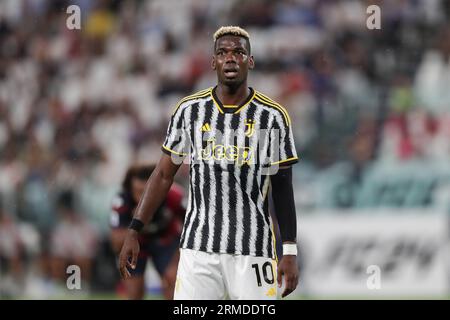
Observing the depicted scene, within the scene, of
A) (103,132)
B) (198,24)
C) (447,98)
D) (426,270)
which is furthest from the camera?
(198,24)

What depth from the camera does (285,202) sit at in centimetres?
568

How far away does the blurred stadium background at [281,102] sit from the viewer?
11930mm

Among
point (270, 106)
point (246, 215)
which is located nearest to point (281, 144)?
point (270, 106)

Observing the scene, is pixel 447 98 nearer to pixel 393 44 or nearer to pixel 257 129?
pixel 393 44

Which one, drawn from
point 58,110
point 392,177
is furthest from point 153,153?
point 392,177

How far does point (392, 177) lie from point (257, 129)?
6.85 metres

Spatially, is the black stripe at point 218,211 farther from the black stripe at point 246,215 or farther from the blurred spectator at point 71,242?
the blurred spectator at point 71,242

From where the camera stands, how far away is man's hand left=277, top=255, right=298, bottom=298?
18.2 feet

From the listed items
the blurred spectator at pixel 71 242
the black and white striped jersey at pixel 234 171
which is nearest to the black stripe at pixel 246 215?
the black and white striped jersey at pixel 234 171

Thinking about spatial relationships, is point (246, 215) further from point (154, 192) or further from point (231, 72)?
point (231, 72)

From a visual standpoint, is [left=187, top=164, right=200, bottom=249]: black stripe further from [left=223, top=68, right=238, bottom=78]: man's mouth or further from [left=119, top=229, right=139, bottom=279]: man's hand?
[left=223, top=68, right=238, bottom=78]: man's mouth

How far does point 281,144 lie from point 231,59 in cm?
55

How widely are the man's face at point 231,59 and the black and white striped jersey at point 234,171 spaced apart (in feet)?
0.60
